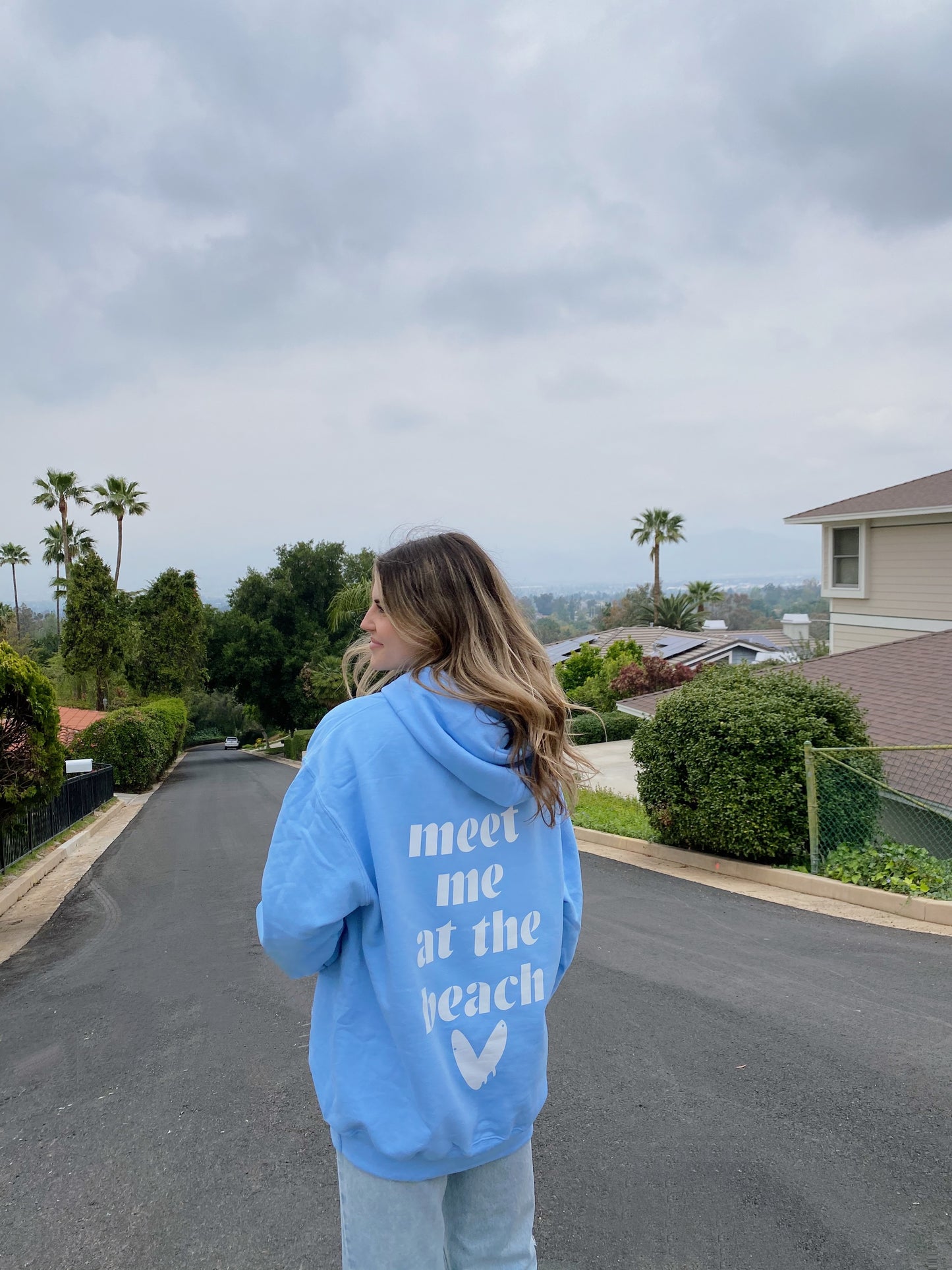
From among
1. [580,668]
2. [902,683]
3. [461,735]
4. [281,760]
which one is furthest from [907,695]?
[281,760]

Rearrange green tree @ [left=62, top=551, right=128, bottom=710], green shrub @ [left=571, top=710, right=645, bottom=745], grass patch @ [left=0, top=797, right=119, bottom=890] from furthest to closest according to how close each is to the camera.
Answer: green tree @ [left=62, top=551, right=128, bottom=710] < green shrub @ [left=571, top=710, right=645, bottom=745] < grass patch @ [left=0, top=797, right=119, bottom=890]

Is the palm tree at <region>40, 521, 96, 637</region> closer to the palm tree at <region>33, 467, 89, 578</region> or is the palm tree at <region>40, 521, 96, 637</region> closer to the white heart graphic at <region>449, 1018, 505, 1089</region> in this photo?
the palm tree at <region>33, 467, 89, 578</region>

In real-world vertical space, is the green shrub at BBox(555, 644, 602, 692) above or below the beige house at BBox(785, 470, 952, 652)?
below

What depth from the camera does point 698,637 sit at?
4694 centimetres

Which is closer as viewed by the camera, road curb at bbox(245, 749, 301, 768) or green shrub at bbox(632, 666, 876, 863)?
green shrub at bbox(632, 666, 876, 863)

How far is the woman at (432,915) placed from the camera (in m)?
1.61

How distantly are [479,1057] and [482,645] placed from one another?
80cm

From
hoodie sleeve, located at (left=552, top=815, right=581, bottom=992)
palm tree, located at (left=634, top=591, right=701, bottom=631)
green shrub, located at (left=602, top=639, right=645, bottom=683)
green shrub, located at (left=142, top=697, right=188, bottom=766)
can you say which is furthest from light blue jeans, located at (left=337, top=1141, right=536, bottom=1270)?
palm tree, located at (left=634, top=591, right=701, bottom=631)

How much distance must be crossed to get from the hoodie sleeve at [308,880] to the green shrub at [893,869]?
6.79m

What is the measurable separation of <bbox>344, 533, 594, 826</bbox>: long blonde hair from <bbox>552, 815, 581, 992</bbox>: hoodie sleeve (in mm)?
151

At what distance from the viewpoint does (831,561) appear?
1966 centimetres

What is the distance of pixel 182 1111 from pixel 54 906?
6179mm

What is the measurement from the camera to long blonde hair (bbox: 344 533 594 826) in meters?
1.74

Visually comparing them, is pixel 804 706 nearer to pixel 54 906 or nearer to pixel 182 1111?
pixel 182 1111
